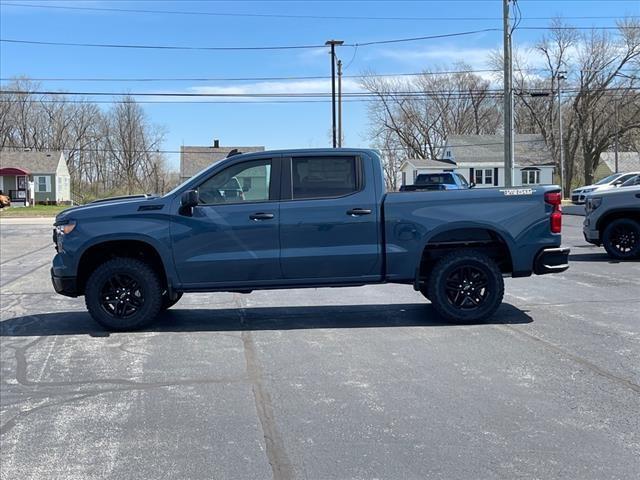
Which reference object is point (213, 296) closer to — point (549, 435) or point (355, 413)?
point (355, 413)

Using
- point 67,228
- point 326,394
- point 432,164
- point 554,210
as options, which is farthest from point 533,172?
point 326,394

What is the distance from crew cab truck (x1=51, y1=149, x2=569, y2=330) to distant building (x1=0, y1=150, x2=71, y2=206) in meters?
59.2

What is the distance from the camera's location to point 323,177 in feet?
25.6

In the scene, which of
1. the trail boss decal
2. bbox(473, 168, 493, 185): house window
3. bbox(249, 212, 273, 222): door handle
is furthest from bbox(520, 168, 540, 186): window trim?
bbox(249, 212, 273, 222): door handle

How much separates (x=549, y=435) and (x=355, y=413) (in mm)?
1342

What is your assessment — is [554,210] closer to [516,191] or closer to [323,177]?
[516,191]

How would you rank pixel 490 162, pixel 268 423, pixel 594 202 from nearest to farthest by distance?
pixel 268 423 < pixel 594 202 < pixel 490 162

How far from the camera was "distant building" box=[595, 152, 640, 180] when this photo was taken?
85.5 metres

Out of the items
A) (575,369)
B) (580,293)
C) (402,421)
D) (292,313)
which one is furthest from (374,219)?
(580,293)

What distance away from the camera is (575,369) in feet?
19.3

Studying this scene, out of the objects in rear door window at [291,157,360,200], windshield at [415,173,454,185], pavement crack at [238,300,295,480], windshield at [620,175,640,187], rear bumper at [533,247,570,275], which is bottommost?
pavement crack at [238,300,295,480]

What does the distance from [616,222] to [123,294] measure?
33.2ft

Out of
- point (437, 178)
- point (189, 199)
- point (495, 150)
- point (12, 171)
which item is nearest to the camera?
point (189, 199)

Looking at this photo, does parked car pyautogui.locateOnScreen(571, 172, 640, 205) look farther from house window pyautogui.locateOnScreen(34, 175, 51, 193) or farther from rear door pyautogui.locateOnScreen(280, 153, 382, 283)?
house window pyautogui.locateOnScreen(34, 175, 51, 193)
